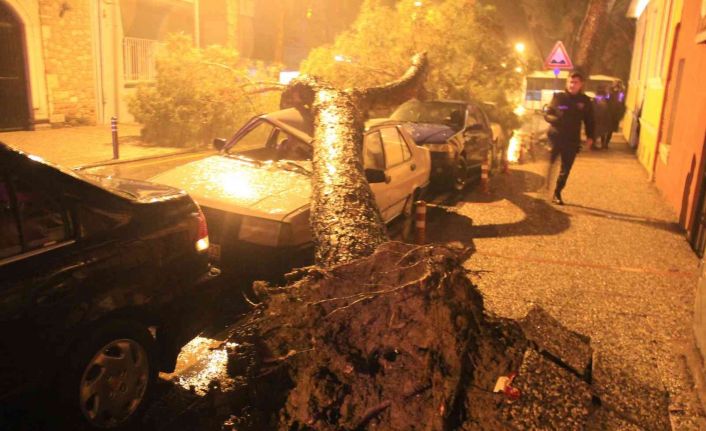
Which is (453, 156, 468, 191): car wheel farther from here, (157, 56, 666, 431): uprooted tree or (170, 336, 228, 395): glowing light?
(170, 336, 228, 395): glowing light

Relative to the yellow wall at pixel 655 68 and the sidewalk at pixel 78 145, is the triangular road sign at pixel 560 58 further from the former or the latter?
the sidewalk at pixel 78 145

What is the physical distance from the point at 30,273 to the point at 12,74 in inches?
597

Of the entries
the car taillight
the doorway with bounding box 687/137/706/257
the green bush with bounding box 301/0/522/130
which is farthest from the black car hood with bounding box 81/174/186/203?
the green bush with bounding box 301/0/522/130

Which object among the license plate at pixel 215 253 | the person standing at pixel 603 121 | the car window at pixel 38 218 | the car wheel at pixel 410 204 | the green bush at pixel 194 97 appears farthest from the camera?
the person standing at pixel 603 121

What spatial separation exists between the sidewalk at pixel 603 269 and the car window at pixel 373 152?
152cm

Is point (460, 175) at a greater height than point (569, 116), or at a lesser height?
lesser

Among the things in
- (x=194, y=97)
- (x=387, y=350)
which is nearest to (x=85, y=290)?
(x=387, y=350)

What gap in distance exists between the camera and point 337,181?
16.1 feet

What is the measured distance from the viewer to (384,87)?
29.0 feet

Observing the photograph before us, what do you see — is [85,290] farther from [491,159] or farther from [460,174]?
[491,159]

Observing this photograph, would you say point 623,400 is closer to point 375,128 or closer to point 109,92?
point 375,128

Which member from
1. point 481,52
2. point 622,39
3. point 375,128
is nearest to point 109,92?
point 481,52

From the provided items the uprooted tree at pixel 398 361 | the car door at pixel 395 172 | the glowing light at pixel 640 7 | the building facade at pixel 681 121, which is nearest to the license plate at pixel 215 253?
the uprooted tree at pixel 398 361

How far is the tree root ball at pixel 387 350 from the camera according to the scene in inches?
117
